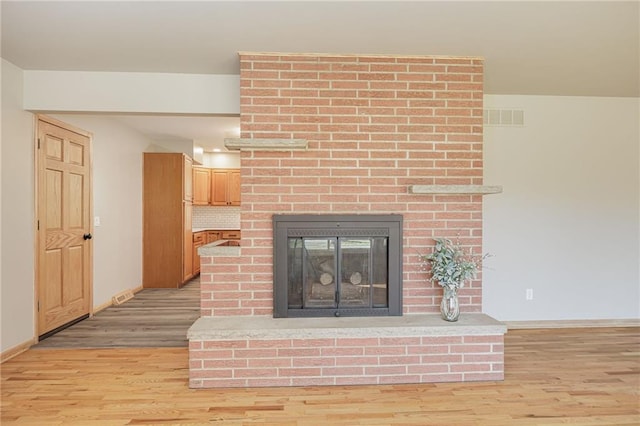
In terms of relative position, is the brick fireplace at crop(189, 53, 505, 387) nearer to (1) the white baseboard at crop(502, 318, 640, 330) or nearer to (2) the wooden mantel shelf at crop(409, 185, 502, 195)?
(2) the wooden mantel shelf at crop(409, 185, 502, 195)

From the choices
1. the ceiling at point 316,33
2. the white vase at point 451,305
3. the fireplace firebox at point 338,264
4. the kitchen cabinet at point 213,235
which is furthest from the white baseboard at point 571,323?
the kitchen cabinet at point 213,235

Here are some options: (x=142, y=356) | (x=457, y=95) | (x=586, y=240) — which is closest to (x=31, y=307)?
(x=142, y=356)

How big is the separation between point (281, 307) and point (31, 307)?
93.0 inches

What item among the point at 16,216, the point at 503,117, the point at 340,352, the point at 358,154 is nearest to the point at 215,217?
the point at 16,216

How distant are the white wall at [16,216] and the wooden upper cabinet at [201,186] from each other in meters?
3.38

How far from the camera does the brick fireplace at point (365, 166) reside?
2566mm

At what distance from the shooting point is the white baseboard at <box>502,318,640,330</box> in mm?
3586

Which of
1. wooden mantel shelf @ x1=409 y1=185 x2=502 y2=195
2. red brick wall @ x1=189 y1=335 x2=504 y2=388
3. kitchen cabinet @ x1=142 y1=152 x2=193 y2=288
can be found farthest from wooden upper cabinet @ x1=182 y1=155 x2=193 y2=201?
wooden mantel shelf @ x1=409 y1=185 x2=502 y2=195

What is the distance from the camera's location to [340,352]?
2398mm

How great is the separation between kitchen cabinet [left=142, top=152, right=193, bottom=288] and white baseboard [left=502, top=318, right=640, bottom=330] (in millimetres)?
4568

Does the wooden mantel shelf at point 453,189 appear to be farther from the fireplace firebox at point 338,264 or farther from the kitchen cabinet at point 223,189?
the kitchen cabinet at point 223,189

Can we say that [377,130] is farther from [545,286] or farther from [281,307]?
[545,286]

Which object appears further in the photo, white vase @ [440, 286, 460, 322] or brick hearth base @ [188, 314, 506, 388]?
white vase @ [440, 286, 460, 322]

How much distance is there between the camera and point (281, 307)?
258 centimetres
